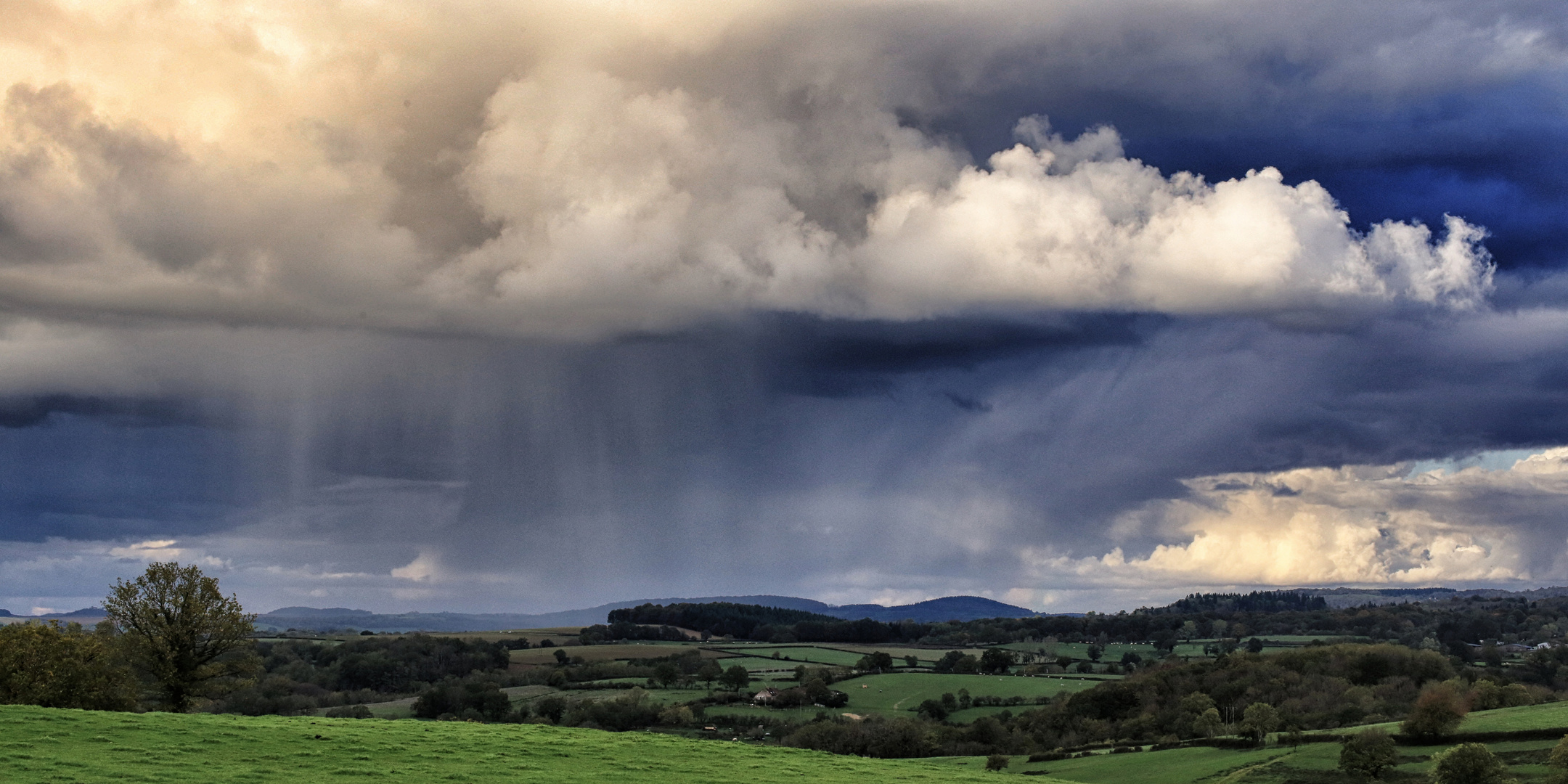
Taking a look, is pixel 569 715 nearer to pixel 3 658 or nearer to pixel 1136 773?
pixel 1136 773

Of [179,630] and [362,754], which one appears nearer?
[362,754]

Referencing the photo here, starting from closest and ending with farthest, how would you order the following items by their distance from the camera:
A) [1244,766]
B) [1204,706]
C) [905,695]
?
[1244,766], [1204,706], [905,695]

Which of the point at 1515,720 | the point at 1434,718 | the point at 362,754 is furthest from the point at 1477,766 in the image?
the point at 362,754

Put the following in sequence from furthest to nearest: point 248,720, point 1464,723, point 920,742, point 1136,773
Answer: point 920,742 < point 1136,773 < point 1464,723 < point 248,720

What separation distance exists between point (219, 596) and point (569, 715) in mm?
83971

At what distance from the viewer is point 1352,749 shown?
8494 centimetres

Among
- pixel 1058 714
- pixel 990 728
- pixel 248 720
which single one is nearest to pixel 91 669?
pixel 248 720

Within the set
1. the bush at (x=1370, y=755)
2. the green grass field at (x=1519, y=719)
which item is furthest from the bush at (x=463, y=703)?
the green grass field at (x=1519, y=719)

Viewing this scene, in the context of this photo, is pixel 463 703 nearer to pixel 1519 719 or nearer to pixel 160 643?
pixel 160 643

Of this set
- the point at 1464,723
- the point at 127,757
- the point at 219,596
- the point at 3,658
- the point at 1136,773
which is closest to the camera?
the point at 127,757

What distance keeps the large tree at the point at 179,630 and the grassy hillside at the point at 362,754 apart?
2532 centimetres

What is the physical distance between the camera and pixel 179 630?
79188 mm

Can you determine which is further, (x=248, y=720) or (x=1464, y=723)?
(x=1464, y=723)

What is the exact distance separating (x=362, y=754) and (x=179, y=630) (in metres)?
37.6
